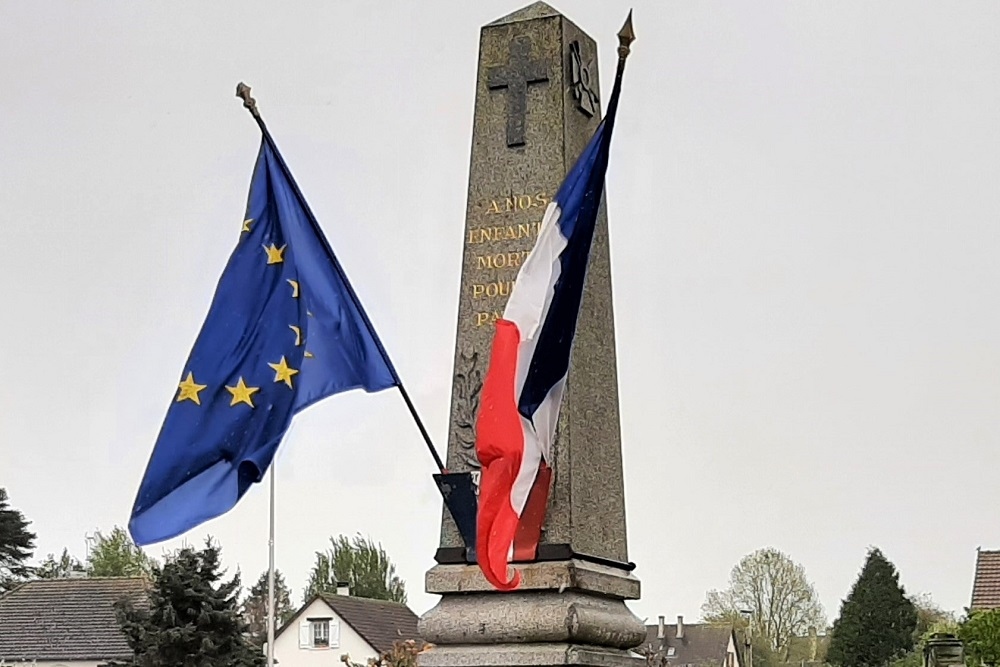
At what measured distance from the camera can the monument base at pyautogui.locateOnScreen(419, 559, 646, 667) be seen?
9359mm

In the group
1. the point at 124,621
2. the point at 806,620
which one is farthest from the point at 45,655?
the point at 806,620

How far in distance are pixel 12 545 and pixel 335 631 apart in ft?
34.5

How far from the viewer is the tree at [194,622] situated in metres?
34.2

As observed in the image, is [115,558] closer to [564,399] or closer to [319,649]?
[319,649]

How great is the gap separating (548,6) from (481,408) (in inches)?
99.7

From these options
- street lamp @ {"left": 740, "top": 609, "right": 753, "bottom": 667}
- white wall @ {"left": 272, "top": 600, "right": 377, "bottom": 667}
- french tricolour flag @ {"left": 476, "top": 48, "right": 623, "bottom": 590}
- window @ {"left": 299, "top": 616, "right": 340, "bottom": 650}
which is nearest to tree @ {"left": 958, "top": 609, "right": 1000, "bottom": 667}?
french tricolour flag @ {"left": 476, "top": 48, "right": 623, "bottom": 590}

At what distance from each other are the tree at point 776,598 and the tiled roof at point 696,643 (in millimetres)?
2615

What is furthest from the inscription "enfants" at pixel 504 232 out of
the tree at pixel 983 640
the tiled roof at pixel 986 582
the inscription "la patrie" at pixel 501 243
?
the tiled roof at pixel 986 582

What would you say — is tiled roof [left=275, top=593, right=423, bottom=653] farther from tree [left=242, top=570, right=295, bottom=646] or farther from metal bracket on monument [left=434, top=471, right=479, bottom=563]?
metal bracket on monument [left=434, top=471, right=479, bottom=563]

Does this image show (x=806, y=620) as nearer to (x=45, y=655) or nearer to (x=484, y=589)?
(x=45, y=655)

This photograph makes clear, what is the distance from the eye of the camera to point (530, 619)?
31.0 ft

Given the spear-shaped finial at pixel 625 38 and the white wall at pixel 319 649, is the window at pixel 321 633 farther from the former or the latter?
the spear-shaped finial at pixel 625 38

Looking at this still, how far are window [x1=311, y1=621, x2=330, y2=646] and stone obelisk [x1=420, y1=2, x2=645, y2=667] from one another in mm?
45120

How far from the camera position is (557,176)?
10.0 metres
